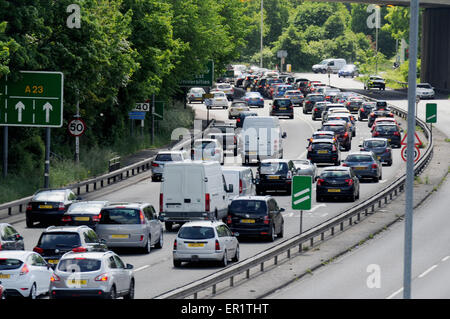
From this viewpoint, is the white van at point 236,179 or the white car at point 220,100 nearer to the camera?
the white van at point 236,179

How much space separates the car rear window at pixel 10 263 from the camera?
2645 centimetres

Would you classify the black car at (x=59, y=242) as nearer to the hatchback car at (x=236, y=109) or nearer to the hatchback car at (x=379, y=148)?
the hatchback car at (x=379, y=148)

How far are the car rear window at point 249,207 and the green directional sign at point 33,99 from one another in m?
13.9

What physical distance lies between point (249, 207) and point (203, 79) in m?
54.5

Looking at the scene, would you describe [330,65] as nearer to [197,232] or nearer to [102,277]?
[197,232]

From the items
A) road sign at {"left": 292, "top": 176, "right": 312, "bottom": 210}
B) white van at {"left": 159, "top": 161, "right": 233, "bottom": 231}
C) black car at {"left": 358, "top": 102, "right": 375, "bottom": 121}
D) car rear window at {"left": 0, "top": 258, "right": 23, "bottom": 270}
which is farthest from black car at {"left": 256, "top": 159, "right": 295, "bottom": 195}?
black car at {"left": 358, "top": 102, "right": 375, "bottom": 121}

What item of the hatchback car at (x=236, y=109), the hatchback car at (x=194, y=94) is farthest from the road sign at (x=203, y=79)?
the hatchback car at (x=194, y=94)

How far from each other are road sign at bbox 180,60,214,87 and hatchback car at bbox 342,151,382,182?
36.9 meters

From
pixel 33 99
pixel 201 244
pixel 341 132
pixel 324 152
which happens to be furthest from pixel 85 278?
pixel 341 132

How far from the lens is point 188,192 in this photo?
3919cm

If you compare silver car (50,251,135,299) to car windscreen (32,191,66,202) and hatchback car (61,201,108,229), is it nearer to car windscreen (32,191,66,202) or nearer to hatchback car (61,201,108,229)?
hatchback car (61,201,108,229)

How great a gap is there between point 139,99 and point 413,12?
48.6m

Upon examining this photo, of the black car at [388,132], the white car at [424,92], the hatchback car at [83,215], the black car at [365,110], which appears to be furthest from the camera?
the white car at [424,92]

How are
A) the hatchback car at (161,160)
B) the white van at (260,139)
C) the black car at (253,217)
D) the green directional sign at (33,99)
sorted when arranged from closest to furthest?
the black car at (253,217)
the green directional sign at (33,99)
the hatchback car at (161,160)
the white van at (260,139)
